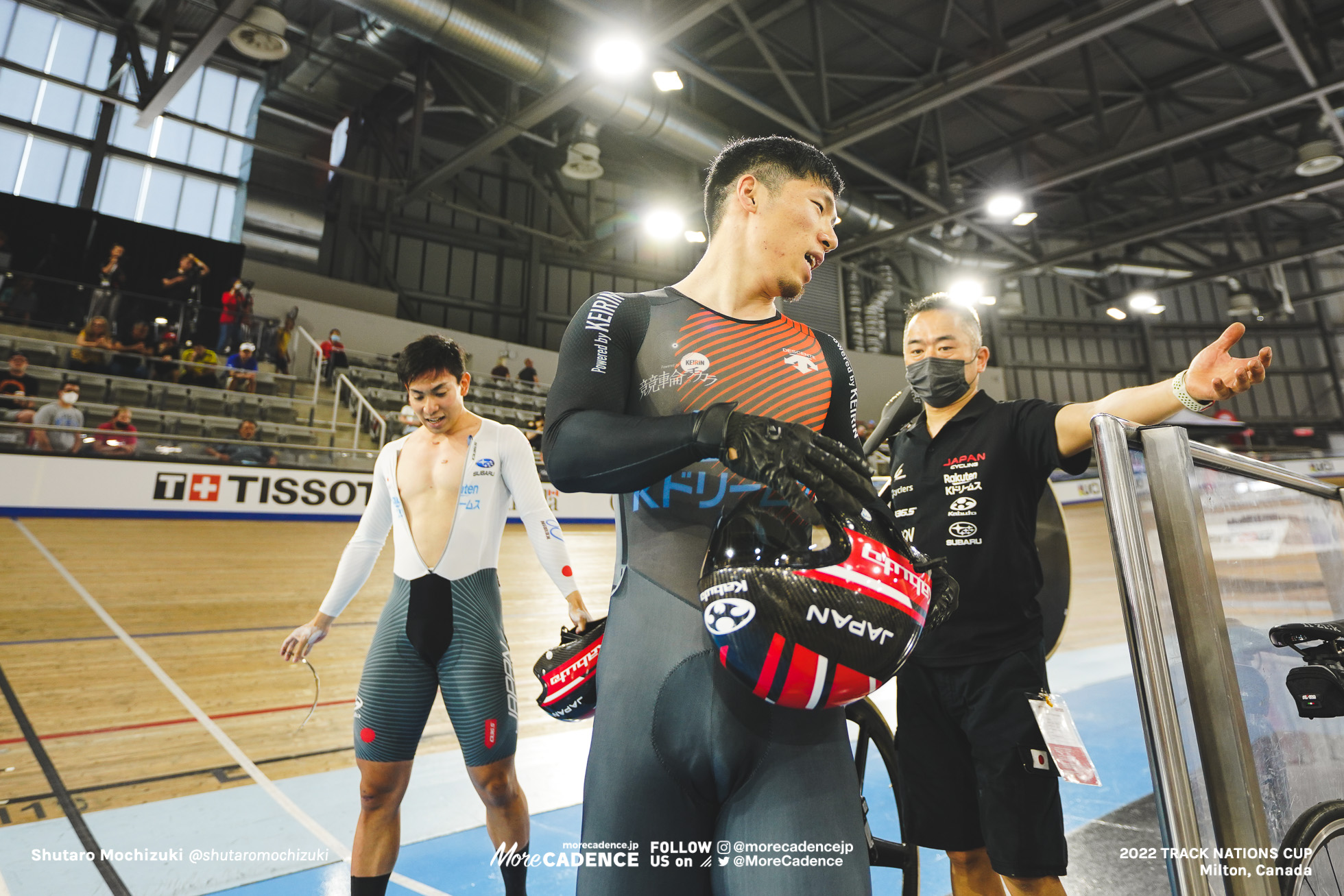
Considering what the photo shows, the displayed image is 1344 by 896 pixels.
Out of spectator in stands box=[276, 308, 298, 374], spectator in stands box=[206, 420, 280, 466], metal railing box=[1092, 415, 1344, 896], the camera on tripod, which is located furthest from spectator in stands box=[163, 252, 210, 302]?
the camera on tripod

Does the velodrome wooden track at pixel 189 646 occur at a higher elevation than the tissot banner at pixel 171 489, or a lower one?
lower

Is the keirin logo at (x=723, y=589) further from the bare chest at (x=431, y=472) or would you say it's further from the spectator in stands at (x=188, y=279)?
the spectator in stands at (x=188, y=279)

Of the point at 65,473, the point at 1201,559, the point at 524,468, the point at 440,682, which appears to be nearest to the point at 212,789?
the point at 440,682

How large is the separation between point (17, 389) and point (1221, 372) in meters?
10.4

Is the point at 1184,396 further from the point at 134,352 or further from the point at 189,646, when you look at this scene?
the point at 134,352

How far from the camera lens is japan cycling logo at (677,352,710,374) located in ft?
3.78

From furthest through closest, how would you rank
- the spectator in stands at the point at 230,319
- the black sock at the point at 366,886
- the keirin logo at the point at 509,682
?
the spectator in stands at the point at 230,319, the keirin logo at the point at 509,682, the black sock at the point at 366,886

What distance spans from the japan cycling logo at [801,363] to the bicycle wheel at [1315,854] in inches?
53.5

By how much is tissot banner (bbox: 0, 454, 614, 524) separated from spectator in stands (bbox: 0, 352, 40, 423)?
441mm

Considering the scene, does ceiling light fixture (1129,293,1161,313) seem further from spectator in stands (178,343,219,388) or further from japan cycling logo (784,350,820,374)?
spectator in stands (178,343,219,388)

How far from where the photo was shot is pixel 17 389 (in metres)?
7.65

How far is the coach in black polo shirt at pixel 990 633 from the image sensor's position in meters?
1.65

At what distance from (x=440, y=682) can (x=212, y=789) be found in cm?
168

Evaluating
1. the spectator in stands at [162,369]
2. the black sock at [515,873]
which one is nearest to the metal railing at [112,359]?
the spectator in stands at [162,369]
